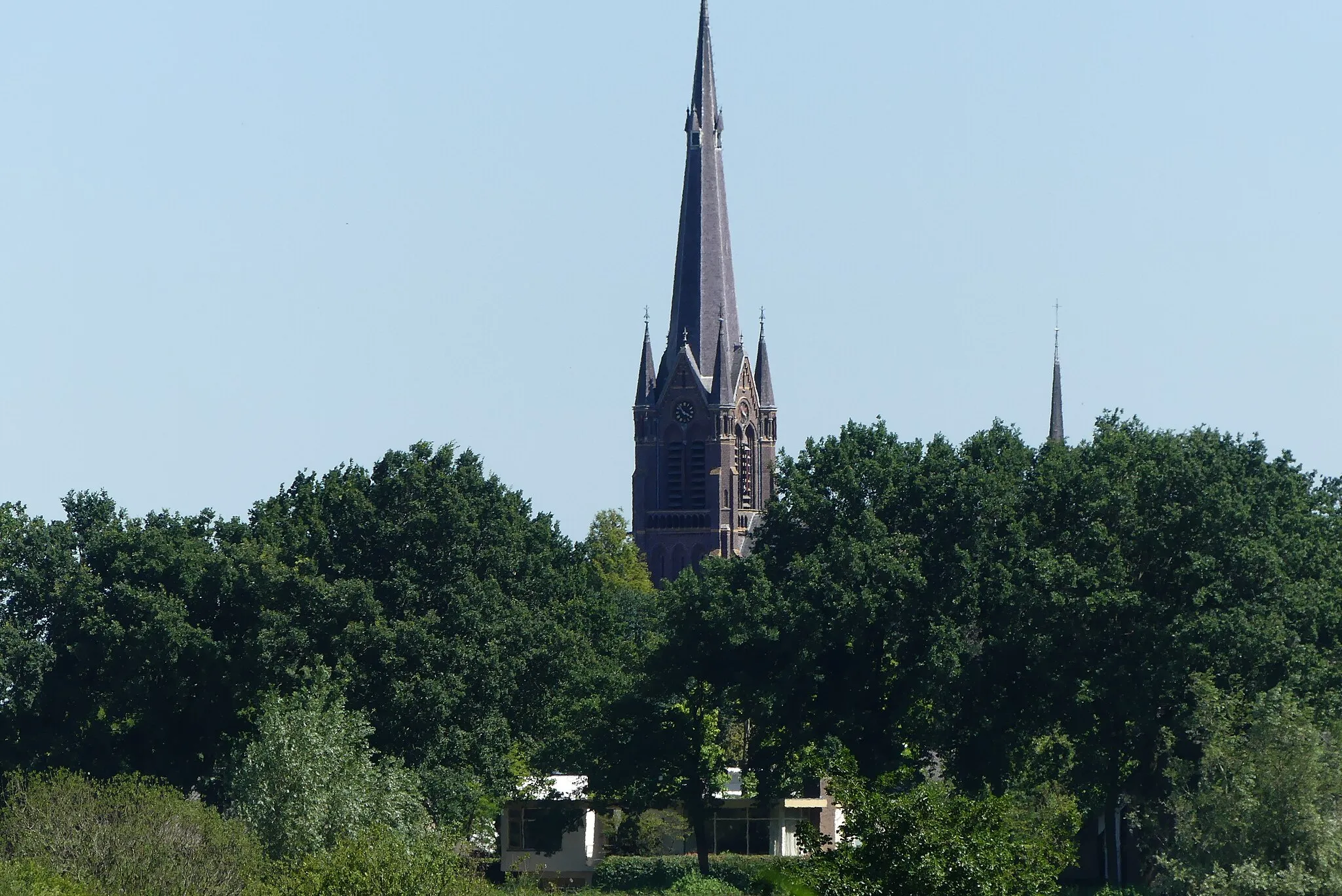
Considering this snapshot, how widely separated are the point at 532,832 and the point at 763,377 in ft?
306

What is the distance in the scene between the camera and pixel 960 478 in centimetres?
6138

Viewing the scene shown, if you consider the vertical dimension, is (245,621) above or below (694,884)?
above

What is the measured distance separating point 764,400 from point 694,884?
10110 cm

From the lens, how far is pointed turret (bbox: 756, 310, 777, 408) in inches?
6491

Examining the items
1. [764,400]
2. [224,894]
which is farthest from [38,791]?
[764,400]

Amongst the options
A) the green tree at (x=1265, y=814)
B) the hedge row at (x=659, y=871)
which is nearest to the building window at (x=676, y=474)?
the hedge row at (x=659, y=871)

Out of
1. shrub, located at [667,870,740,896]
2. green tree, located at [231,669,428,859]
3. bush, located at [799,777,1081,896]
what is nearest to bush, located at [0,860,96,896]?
green tree, located at [231,669,428,859]

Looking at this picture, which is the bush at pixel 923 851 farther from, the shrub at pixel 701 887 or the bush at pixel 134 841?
the shrub at pixel 701 887

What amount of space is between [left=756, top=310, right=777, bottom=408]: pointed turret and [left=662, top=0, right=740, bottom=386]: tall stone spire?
19.2 feet

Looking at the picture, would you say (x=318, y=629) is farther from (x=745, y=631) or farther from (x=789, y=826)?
(x=789, y=826)

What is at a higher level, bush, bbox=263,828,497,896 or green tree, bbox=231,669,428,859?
green tree, bbox=231,669,428,859

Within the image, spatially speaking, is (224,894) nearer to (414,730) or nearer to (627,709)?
(414,730)

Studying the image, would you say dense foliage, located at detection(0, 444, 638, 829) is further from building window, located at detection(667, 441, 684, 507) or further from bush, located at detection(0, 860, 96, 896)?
building window, located at detection(667, 441, 684, 507)

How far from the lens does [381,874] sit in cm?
3741
